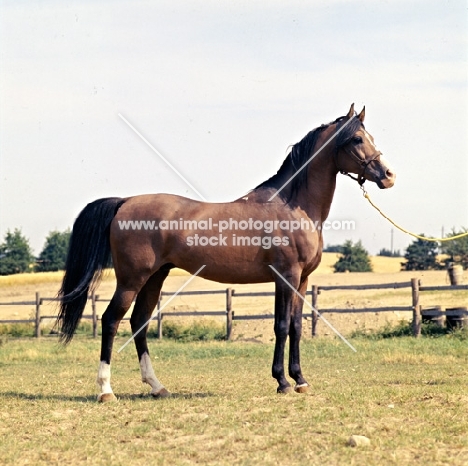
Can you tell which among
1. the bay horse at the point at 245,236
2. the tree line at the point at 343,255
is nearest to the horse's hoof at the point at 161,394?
the bay horse at the point at 245,236

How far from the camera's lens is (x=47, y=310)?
31156 mm

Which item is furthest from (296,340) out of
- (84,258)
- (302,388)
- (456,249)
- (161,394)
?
(456,249)

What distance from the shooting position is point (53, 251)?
54.4 meters

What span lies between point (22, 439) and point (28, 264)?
4678 cm

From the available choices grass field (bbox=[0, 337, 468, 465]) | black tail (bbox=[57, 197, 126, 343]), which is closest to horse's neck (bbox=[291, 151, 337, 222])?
grass field (bbox=[0, 337, 468, 465])

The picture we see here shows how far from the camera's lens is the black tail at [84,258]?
872 centimetres

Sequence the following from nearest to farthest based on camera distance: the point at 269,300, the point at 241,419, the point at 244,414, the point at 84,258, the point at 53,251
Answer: the point at 241,419 < the point at 244,414 < the point at 84,258 < the point at 269,300 < the point at 53,251

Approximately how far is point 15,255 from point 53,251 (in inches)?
137

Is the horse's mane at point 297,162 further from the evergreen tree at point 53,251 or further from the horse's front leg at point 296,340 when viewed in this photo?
the evergreen tree at point 53,251

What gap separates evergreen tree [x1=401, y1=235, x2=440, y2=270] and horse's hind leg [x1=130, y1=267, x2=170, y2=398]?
145 ft

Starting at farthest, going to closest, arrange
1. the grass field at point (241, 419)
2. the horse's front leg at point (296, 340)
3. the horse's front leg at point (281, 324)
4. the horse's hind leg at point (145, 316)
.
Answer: the horse's hind leg at point (145, 316) → the horse's front leg at point (296, 340) → the horse's front leg at point (281, 324) → the grass field at point (241, 419)

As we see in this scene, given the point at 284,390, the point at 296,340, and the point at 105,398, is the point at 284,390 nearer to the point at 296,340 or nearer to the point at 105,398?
the point at 296,340

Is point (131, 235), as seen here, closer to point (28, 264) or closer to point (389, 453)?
point (389, 453)

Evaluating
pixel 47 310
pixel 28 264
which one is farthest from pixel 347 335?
pixel 28 264
